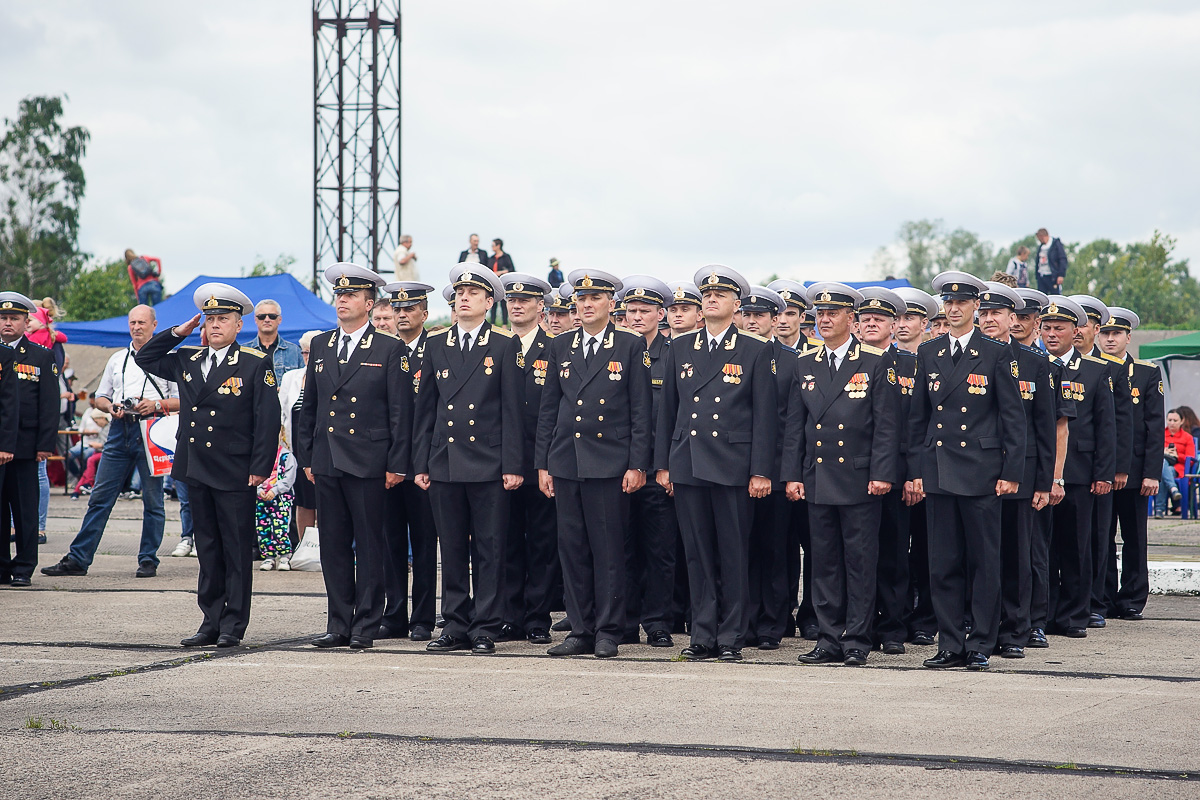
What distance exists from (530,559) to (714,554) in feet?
4.77

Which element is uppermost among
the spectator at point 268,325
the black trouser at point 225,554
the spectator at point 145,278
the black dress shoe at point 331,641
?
the spectator at point 145,278

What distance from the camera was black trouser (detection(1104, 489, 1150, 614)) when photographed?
9766mm

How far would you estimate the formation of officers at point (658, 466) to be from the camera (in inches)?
302

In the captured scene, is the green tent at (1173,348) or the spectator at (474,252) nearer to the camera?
the green tent at (1173,348)

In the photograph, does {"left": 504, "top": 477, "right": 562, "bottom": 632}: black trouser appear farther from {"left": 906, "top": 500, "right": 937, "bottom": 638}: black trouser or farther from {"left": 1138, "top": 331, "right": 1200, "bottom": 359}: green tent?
{"left": 1138, "top": 331, "right": 1200, "bottom": 359}: green tent

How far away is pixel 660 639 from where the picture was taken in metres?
8.38

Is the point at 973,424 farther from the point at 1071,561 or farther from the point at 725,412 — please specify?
the point at 1071,561

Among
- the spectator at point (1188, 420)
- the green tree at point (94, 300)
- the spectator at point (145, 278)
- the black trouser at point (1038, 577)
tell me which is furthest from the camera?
the green tree at point (94, 300)

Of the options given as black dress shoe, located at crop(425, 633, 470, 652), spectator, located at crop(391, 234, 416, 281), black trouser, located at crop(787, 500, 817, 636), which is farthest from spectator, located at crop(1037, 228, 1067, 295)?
black dress shoe, located at crop(425, 633, 470, 652)

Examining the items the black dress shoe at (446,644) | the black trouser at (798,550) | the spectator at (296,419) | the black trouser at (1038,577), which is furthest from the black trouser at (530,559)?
the spectator at (296,419)

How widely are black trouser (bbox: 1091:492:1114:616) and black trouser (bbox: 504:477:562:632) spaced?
3871 mm

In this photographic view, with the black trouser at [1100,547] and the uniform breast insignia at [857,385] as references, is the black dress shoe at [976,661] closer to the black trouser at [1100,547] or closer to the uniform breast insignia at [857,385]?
the uniform breast insignia at [857,385]

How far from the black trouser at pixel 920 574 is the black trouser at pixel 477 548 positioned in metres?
2.62

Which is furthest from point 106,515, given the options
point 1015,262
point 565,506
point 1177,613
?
point 1015,262
